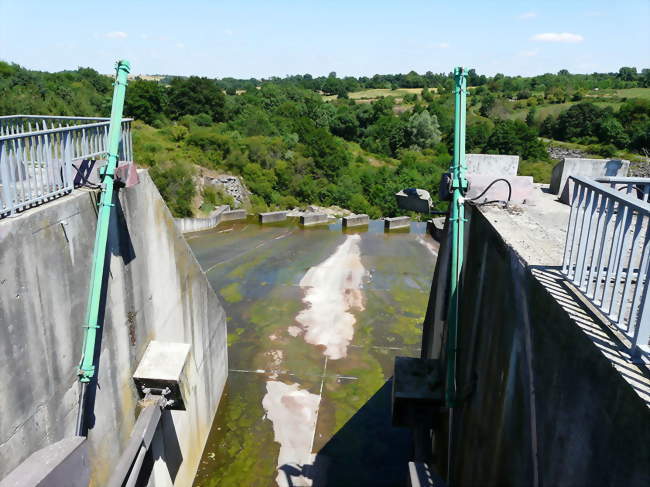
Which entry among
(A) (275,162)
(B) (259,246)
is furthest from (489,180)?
(A) (275,162)

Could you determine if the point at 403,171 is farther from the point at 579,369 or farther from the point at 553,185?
the point at 579,369

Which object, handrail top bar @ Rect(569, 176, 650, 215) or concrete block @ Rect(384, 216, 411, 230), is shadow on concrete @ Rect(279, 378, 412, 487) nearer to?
handrail top bar @ Rect(569, 176, 650, 215)

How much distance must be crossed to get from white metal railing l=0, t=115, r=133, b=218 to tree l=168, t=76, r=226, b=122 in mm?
67470

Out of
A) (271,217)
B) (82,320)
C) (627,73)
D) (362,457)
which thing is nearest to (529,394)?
(82,320)

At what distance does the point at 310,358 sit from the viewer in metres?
14.8

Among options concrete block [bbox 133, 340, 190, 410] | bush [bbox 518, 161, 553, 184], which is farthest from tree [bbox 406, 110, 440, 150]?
concrete block [bbox 133, 340, 190, 410]

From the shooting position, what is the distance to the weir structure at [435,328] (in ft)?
12.2

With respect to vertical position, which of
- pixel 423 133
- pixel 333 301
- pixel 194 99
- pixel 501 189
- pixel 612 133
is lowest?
pixel 333 301

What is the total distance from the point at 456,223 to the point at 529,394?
2.87m

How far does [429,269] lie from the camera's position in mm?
21500

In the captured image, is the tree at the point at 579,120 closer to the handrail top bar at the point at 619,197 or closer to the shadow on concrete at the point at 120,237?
the handrail top bar at the point at 619,197

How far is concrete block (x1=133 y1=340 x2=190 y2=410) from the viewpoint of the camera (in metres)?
8.09

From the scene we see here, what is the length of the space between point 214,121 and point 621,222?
72.1 metres

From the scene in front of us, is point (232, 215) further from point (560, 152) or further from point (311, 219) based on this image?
point (560, 152)
